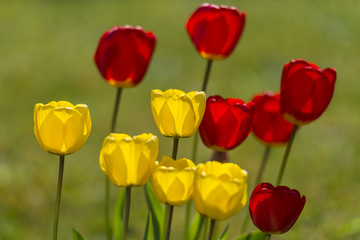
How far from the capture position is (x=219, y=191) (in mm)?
1089

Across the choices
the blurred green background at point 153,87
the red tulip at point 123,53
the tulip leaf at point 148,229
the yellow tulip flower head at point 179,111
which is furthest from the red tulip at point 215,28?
the blurred green background at point 153,87

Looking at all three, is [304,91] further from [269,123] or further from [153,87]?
[153,87]

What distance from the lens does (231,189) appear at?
1087 mm

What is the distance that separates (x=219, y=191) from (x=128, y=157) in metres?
0.21

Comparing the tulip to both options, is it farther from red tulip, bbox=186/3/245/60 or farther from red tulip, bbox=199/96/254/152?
red tulip, bbox=186/3/245/60

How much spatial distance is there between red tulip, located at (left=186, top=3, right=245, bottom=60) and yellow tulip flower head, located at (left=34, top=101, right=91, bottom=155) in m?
0.56

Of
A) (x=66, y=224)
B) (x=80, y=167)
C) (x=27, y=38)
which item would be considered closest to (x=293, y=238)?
(x=66, y=224)

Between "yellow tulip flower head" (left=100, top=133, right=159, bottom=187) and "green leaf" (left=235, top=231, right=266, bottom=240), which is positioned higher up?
"yellow tulip flower head" (left=100, top=133, right=159, bottom=187)

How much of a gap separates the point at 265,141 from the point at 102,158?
26.7 inches

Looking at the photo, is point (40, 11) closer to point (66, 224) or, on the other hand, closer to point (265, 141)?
point (66, 224)

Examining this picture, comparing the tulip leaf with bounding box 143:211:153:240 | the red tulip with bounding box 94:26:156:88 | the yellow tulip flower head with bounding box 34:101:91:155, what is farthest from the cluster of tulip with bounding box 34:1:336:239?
the red tulip with bounding box 94:26:156:88

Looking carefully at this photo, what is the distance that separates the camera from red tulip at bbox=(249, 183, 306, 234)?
120cm

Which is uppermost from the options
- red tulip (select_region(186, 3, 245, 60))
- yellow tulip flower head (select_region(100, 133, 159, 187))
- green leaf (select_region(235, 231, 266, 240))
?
red tulip (select_region(186, 3, 245, 60))

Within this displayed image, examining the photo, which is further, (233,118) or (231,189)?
(233,118)
